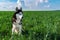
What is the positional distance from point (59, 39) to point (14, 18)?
3.88 feet

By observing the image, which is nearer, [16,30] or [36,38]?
[36,38]

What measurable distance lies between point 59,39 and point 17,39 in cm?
93

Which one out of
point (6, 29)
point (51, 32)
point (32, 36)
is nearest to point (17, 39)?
point (32, 36)

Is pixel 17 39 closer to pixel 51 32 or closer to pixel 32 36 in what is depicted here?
pixel 32 36

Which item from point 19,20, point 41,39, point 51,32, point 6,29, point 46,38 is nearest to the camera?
point 46,38

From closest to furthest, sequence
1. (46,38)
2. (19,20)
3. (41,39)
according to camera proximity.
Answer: (46,38), (41,39), (19,20)

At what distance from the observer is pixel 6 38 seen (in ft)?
18.5

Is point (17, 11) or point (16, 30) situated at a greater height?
point (17, 11)

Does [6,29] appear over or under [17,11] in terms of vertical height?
under

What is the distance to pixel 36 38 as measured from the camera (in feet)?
17.1

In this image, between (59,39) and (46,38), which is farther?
(59,39)

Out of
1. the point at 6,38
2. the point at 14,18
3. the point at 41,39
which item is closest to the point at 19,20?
the point at 14,18

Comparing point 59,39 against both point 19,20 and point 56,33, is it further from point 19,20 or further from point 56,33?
point 19,20

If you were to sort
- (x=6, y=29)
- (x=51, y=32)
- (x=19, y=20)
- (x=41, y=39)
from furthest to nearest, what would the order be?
(x=6, y=29) → (x=19, y=20) → (x=51, y=32) → (x=41, y=39)
